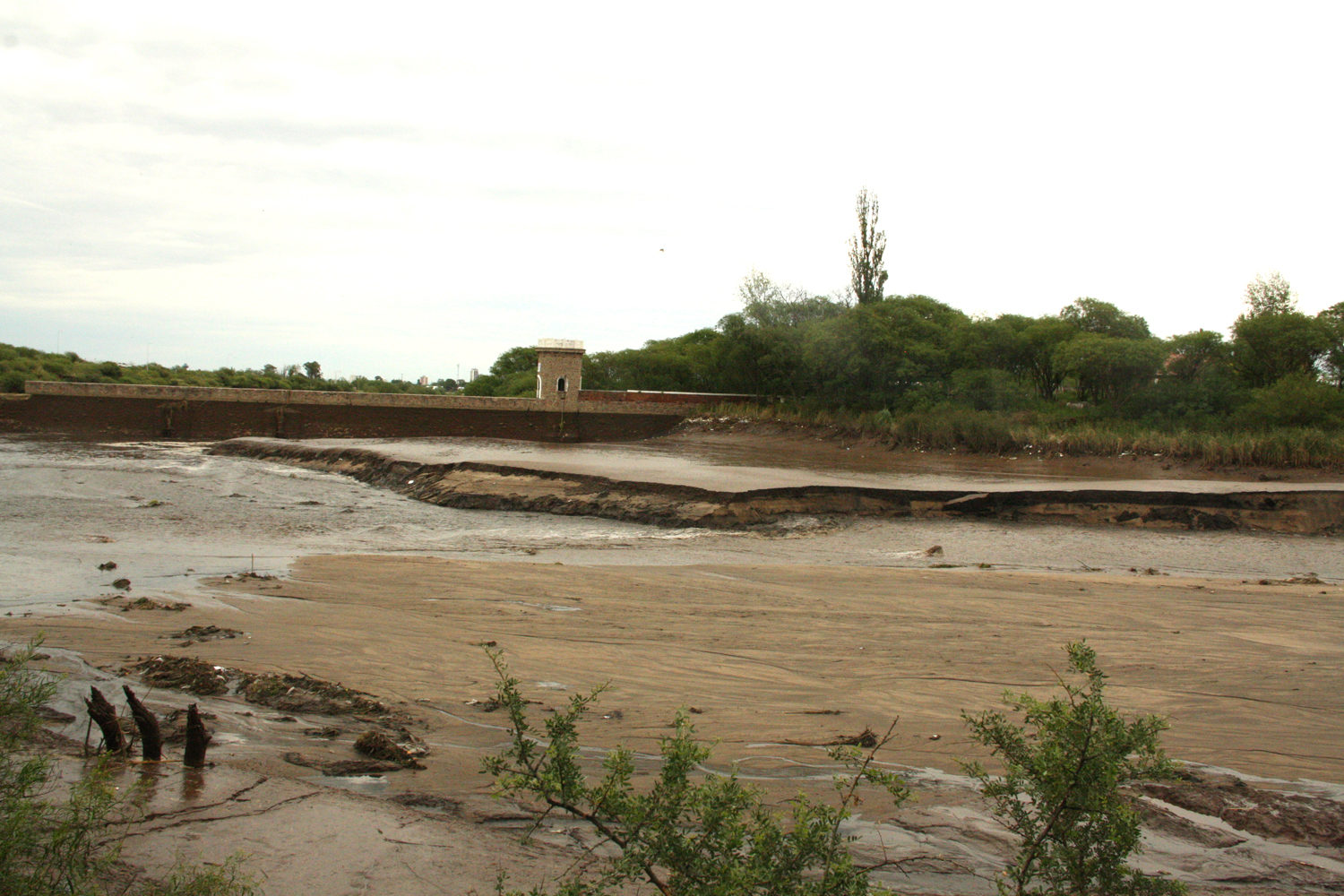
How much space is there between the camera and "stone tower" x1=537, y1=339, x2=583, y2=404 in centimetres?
4491

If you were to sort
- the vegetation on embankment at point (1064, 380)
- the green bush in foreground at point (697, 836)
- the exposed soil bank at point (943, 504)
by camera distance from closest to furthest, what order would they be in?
the green bush in foreground at point (697, 836) → the exposed soil bank at point (943, 504) → the vegetation on embankment at point (1064, 380)

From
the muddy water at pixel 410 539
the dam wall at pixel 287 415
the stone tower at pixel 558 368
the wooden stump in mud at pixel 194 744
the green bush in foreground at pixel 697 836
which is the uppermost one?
the stone tower at pixel 558 368

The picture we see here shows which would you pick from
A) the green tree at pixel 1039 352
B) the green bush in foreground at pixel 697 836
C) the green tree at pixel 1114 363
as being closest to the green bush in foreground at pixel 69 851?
the green bush in foreground at pixel 697 836

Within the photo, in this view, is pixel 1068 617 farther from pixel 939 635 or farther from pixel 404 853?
pixel 404 853

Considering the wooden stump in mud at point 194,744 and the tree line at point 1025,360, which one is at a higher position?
the tree line at point 1025,360

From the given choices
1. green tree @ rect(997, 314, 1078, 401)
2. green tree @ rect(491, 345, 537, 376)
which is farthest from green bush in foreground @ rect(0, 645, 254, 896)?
green tree @ rect(491, 345, 537, 376)

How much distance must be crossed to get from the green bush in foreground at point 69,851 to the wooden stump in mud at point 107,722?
461mm

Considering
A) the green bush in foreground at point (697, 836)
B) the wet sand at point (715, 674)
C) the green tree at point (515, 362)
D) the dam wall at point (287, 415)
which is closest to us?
the green bush in foreground at point (697, 836)

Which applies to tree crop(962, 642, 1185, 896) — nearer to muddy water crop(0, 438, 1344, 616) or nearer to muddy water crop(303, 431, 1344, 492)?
muddy water crop(0, 438, 1344, 616)

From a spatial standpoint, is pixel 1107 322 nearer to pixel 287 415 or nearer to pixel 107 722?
pixel 287 415

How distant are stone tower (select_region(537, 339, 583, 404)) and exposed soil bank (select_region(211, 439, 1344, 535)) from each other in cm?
2800

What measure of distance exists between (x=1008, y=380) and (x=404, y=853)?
116ft

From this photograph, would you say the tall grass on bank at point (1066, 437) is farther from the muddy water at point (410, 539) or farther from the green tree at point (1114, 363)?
the muddy water at point (410, 539)

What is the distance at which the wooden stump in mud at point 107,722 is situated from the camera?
3.90 meters
